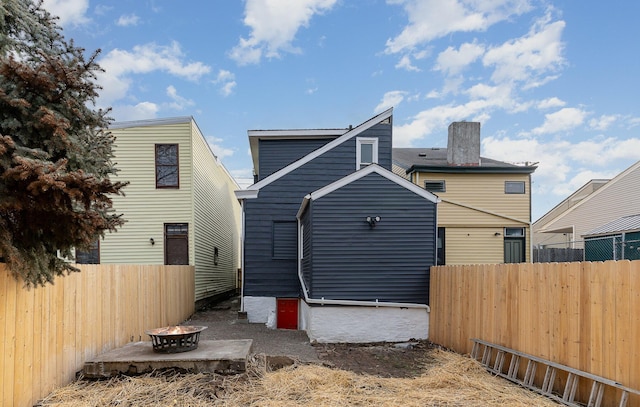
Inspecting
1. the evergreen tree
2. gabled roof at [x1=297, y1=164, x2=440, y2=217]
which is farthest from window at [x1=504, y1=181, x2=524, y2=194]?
the evergreen tree

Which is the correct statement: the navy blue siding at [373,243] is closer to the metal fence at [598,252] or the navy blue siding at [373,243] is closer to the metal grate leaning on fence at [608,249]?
the metal fence at [598,252]

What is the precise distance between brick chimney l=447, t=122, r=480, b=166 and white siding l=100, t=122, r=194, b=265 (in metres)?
10.6

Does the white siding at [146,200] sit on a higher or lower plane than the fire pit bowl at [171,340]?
higher

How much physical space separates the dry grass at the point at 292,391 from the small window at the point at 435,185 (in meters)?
10.8

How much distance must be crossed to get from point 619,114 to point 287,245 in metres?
13.3

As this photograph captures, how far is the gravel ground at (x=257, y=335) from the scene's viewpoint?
8079 millimetres

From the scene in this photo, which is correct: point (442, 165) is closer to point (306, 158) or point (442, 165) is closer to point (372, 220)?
point (306, 158)

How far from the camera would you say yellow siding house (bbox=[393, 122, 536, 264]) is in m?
16.3

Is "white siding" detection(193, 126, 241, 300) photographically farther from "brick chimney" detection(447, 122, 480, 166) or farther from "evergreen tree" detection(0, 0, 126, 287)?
"brick chimney" detection(447, 122, 480, 166)

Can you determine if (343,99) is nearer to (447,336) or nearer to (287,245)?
(287,245)

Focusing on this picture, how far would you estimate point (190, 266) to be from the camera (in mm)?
12562

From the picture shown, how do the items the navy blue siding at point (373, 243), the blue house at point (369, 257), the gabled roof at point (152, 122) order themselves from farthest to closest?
the gabled roof at point (152, 122) → the navy blue siding at point (373, 243) → the blue house at point (369, 257)

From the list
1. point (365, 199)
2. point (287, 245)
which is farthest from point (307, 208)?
point (287, 245)

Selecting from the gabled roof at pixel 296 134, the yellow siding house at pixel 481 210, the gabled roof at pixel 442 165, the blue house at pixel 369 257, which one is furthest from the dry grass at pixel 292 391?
the gabled roof at pixel 442 165
